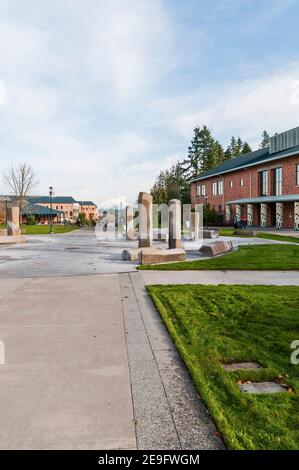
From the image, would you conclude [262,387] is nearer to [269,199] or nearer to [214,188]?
[269,199]

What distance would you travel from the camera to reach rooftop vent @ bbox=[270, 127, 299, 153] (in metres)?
43.7

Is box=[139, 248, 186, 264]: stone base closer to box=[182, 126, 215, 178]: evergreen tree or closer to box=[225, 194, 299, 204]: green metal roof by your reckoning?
box=[225, 194, 299, 204]: green metal roof

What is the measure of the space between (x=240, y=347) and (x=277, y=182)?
44.1 m

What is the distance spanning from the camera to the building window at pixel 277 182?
146 feet

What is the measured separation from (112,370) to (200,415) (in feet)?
4.07

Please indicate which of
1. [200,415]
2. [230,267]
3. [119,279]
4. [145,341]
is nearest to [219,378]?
[200,415]

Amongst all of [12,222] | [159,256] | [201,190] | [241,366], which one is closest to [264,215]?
[201,190]

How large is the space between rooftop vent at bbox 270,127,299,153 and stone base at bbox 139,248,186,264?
118 feet

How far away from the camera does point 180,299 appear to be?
731 cm

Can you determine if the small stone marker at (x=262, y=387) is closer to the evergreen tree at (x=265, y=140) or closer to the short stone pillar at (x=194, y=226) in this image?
the short stone pillar at (x=194, y=226)

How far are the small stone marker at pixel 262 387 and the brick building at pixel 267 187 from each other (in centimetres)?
3815

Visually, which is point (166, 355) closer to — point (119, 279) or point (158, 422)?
point (158, 422)

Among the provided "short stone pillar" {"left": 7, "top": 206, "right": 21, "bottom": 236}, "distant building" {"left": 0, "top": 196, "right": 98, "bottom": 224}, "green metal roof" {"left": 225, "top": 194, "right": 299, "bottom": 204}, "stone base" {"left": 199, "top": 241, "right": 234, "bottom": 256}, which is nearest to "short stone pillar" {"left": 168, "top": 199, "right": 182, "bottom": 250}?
"stone base" {"left": 199, "top": 241, "right": 234, "bottom": 256}

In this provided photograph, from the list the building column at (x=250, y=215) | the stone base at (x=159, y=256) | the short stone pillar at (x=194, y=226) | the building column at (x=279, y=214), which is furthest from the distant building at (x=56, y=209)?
the stone base at (x=159, y=256)
